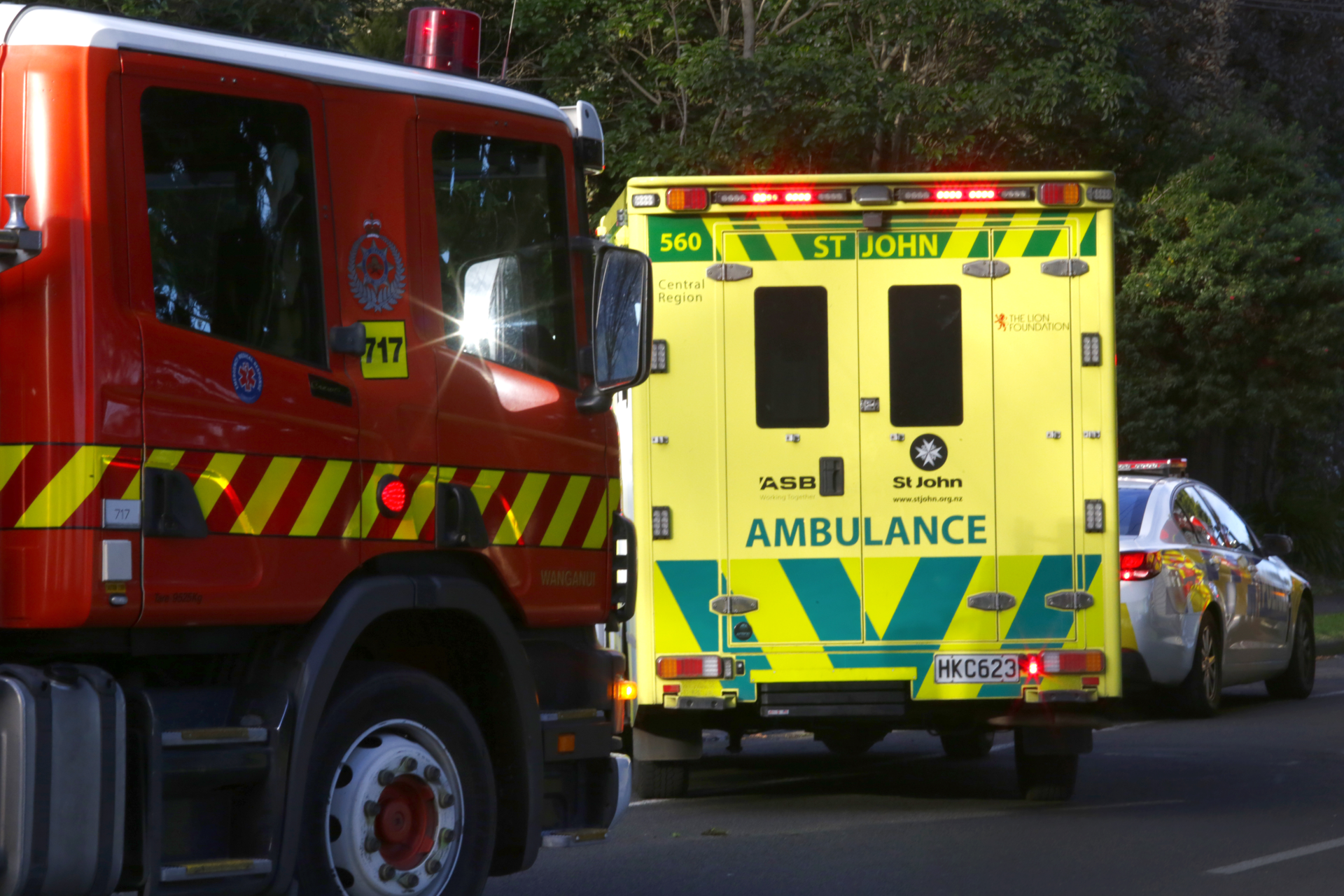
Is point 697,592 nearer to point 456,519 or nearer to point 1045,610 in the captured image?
point 1045,610

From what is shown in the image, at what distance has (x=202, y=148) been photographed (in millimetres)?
4820

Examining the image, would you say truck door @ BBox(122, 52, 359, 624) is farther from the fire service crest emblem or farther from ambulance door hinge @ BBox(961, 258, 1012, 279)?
ambulance door hinge @ BBox(961, 258, 1012, 279)

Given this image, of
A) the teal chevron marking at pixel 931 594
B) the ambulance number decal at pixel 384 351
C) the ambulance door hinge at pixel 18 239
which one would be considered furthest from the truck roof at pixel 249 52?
the teal chevron marking at pixel 931 594

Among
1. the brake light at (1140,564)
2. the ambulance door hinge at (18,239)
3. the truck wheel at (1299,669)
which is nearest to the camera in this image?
the ambulance door hinge at (18,239)

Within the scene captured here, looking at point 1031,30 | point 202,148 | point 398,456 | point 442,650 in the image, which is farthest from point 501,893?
point 1031,30

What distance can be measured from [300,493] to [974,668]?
4.26 m

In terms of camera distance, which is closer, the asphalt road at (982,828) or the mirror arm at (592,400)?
the mirror arm at (592,400)

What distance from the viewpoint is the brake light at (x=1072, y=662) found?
833 cm

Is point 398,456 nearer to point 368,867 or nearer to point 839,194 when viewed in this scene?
point 368,867

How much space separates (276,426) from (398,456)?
435 millimetres

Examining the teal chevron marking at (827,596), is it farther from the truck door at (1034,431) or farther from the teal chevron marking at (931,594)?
the truck door at (1034,431)

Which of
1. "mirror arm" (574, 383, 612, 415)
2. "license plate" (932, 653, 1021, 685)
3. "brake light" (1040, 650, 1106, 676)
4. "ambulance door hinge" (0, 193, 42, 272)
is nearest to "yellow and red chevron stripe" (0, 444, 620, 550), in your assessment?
"mirror arm" (574, 383, 612, 415)

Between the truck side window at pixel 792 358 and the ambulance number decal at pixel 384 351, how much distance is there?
3.46 m

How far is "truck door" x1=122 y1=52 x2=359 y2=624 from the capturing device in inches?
181
